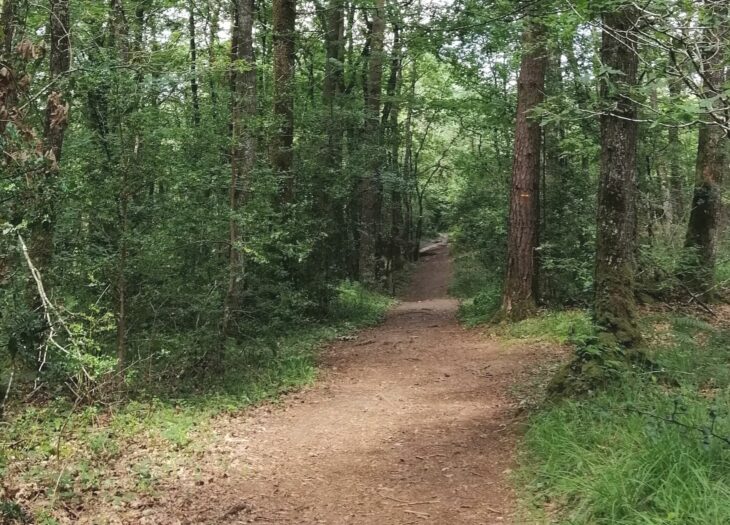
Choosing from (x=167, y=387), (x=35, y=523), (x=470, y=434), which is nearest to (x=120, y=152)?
(x=167, y=387)

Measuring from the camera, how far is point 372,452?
592 cm

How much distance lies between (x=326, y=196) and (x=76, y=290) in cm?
665

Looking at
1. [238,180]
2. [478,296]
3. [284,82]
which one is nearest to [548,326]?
[478,296]

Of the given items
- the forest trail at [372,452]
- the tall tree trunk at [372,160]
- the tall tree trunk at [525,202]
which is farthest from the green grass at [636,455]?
the tall tree trunk at [372,160]

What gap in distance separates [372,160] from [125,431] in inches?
392

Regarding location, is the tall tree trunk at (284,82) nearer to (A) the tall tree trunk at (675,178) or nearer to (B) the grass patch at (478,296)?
(B) the grass patch at (478,296)

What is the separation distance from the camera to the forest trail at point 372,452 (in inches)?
183

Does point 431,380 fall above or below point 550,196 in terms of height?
below

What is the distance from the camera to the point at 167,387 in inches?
289

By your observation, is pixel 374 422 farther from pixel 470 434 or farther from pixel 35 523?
pixel 35 523

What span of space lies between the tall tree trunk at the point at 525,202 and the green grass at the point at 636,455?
208 inches

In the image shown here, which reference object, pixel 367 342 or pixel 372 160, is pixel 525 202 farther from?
pixel 372 160

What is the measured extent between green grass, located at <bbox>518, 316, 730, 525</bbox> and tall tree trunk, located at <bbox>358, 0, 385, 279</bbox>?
9.55 m

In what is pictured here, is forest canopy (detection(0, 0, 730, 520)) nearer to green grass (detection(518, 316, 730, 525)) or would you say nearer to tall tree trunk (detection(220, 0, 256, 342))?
tall tree trunk (detection(220, 0, 256, 342))
